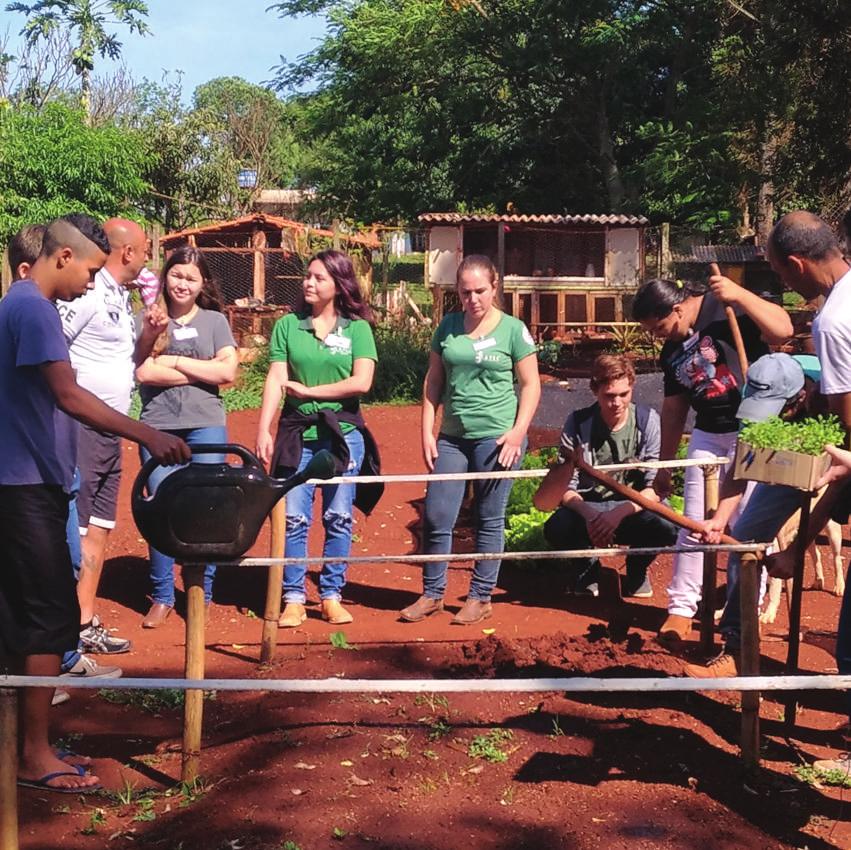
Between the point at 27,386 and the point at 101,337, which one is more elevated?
the point at 101,337

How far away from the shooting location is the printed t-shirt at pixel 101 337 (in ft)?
16.8

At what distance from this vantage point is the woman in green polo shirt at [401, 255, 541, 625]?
5.66 metres

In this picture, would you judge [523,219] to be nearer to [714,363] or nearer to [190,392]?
[190,392]

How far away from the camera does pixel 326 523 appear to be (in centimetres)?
585

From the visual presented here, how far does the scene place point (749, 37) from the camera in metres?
20.0

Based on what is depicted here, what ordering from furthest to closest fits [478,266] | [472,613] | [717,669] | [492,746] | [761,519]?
1. [472,613]
2. [478,266]
3. [717,669]
4. [761,519]
5. [492,746]

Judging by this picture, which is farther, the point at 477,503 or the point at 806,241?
the point at 477,503

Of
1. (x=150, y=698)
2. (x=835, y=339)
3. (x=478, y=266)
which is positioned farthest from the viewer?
(x=478, y=266)

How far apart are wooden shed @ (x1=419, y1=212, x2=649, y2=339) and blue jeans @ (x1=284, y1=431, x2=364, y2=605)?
51.2 feet

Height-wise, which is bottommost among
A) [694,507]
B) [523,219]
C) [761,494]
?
[694,507]

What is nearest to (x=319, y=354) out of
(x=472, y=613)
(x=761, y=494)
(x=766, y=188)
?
(x=472, y=613)

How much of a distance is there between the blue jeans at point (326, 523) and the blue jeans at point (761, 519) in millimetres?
2000

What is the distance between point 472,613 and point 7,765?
3.14 meters

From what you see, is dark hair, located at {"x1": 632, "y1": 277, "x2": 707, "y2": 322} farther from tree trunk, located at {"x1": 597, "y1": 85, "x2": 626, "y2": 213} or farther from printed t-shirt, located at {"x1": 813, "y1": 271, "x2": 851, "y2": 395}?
tree trunk, located at {"x1": 597, "y1": 85, "x2": 626, "y2": 213}
